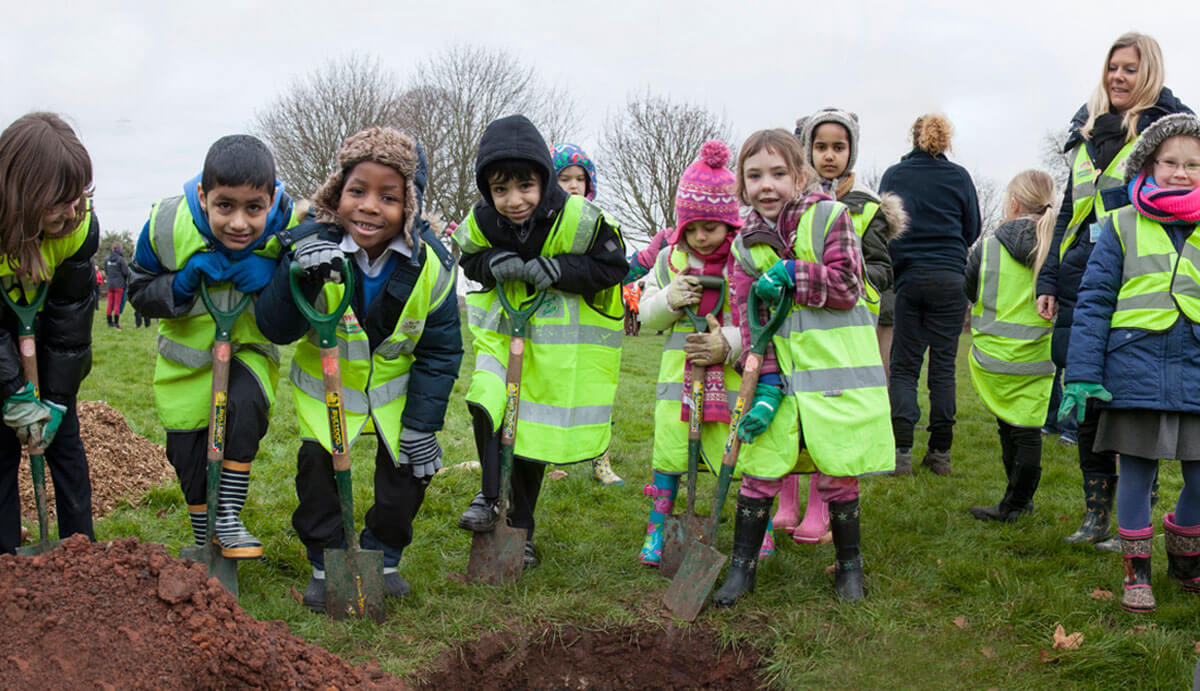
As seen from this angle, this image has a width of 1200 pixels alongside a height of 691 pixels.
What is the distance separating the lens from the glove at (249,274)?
341 cm

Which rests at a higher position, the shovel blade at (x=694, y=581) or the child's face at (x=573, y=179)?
the child's face at (x=573, y=179)

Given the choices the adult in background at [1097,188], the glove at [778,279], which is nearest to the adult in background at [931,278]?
the adult in background at [1097,188]

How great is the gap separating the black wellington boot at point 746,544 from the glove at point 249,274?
2.26 meters

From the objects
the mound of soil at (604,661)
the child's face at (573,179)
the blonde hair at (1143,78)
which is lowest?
the mound of soil at (604,661)

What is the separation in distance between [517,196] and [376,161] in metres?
0.66

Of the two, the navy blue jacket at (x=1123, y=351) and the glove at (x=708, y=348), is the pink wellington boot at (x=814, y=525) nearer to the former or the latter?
the glove at (x=708, y=348)

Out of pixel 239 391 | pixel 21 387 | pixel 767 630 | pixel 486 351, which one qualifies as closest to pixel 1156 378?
pixel 767 630

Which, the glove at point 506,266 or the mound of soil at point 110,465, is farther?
the mound of soil at point 110,465

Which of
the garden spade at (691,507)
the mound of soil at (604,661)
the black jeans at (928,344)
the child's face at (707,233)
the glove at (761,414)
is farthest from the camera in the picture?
the black jeans at (928,344)

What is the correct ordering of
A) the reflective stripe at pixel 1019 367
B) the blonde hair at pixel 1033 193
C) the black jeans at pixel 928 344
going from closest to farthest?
the reflective stripe at pixel 1019 367
the blonde hair at pixel 1033 193
the black jeans at pixel 928 344

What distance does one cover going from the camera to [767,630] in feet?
11.2

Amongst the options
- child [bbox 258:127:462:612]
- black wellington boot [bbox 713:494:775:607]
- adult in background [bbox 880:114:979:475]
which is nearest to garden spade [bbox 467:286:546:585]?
child [bbox 258:127:462:612]

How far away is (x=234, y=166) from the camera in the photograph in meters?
3.26

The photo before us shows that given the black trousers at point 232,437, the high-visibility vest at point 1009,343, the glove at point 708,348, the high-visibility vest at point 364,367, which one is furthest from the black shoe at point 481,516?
the high-visibility vest at point 1009,343
